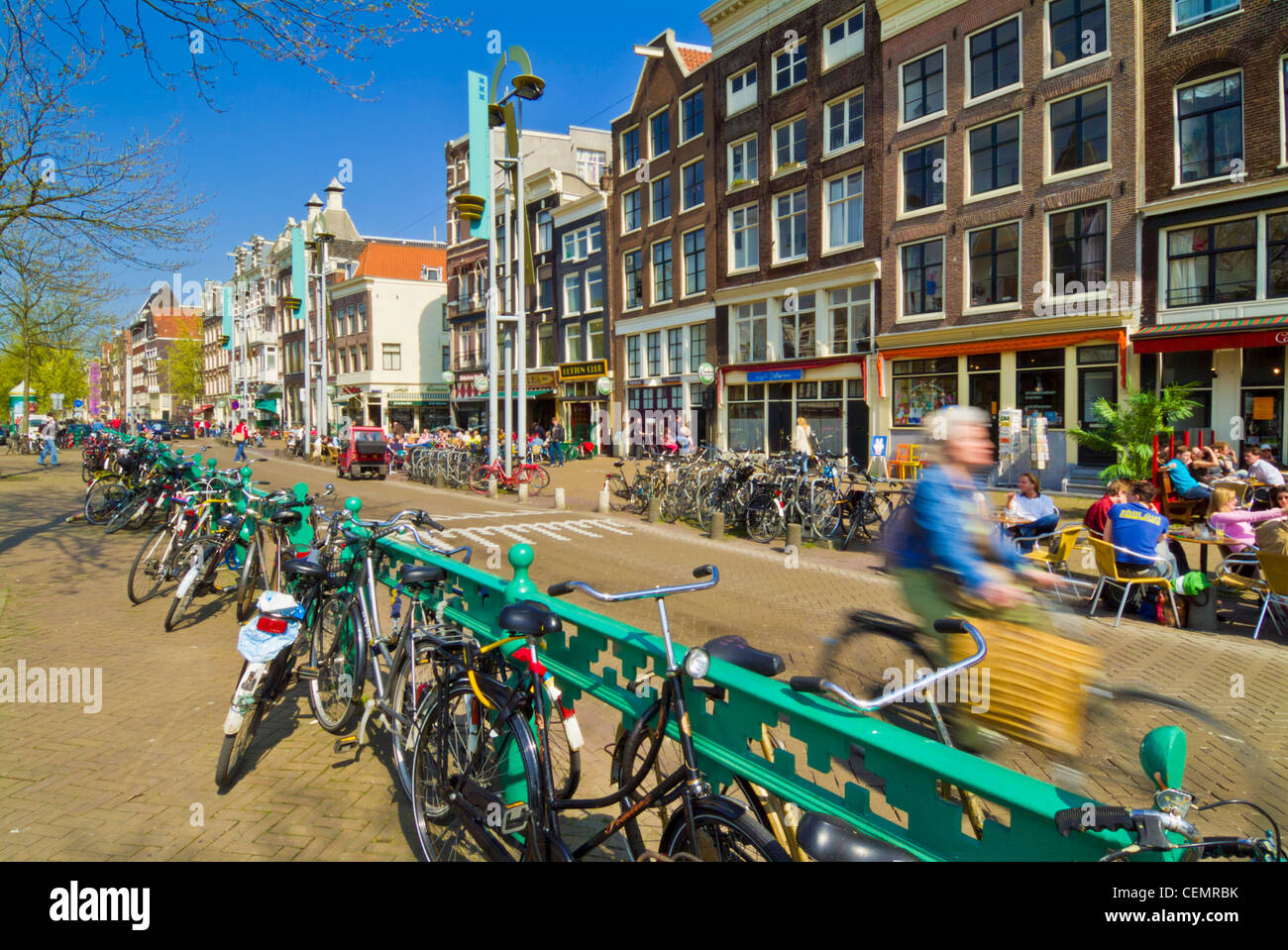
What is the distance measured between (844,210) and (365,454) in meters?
17.5

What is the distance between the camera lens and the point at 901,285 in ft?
76.5

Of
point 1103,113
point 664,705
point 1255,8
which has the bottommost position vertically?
point 664,705

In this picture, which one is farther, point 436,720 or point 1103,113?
point 1103,113

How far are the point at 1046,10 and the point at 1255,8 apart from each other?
464cm

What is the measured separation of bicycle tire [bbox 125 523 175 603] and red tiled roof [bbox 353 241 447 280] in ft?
165

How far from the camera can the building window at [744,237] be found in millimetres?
28453

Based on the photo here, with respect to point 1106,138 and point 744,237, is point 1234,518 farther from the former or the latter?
point 744,237

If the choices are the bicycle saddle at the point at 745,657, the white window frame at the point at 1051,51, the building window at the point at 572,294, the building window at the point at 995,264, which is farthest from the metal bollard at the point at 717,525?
the building window at the point at 572,294

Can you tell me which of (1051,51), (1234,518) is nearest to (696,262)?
(1051,51)

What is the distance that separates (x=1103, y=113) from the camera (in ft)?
61.9

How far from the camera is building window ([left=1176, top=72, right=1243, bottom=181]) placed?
1705 centimetres

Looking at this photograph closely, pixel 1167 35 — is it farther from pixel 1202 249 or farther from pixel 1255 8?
pixel 1202 249

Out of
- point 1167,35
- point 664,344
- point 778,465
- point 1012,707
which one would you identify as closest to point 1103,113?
point 1167,35

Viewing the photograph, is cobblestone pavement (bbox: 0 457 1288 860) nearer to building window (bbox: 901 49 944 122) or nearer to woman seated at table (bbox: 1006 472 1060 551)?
woman seated at table (bbox: 1006 472 1060 551)
